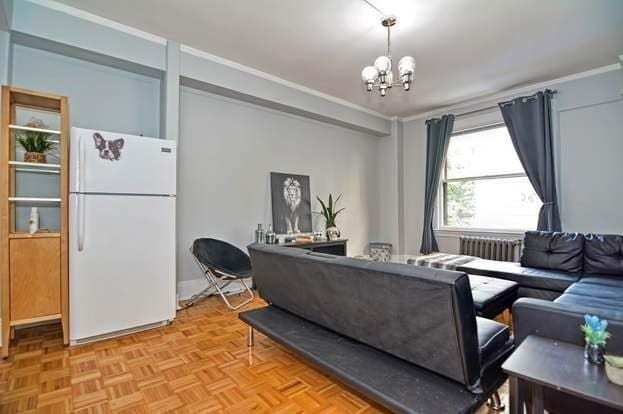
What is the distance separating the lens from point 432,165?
5.27m

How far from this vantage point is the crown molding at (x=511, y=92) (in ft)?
12.4

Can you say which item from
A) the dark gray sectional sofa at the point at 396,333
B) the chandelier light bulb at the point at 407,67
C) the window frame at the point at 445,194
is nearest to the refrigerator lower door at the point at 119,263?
the dark gray sectional sofa at the point at 396,333

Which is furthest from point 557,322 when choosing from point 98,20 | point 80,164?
point 98,20

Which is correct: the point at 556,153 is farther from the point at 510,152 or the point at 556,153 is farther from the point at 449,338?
the point at 449,338

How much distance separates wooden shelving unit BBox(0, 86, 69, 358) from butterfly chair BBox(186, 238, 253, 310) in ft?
3.85

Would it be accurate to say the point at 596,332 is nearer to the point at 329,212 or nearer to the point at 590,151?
the point at 590,151

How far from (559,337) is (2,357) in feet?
11.5

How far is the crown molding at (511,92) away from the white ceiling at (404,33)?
4.0 inches

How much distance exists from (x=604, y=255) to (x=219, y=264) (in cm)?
405

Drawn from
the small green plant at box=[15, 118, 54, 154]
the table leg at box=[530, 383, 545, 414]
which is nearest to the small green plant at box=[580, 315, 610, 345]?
the table leg at box=[530, 383, 545, 414]

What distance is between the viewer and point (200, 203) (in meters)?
3.84

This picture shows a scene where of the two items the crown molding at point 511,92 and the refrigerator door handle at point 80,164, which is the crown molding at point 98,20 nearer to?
the refrigerator door handle at point 80,164

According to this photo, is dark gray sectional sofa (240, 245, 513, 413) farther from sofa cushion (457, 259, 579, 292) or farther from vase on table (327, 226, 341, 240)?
vase on table (327, 226, 341, 240)

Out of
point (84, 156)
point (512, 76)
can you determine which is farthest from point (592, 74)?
point (84, 156)
